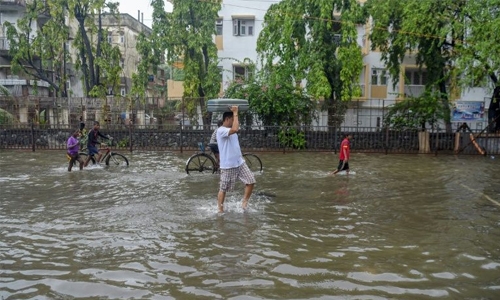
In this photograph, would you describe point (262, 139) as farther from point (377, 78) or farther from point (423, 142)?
point (377, 78)

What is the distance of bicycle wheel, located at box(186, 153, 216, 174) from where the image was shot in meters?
13.1

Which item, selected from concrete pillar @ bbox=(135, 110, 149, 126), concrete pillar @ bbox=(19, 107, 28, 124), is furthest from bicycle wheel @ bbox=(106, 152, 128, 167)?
concrete pillar @ bbox=(19, 107, 28, 124)

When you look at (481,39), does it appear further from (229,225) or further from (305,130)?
(229,225)

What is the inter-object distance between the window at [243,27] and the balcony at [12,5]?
16827 mm

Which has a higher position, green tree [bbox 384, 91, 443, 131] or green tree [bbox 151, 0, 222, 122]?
green tree [bbox 151, 0, 222, 122]

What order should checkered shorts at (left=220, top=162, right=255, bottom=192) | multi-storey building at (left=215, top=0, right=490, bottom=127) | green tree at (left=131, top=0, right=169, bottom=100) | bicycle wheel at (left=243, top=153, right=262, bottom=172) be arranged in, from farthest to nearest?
1. multi-storey building at (left=215, top=0, right=490, bottom=127)
2. green tree at (left=131, top=0, right=169, bottom=100)
3. bicycle wheel at (left=243, top=153, right=262, bottom=172)
4. checkered shorts at (left=220, top=162, right=255, bottom=192)

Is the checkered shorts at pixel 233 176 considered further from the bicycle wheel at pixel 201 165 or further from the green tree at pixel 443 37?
the green tree at pixel 443 37

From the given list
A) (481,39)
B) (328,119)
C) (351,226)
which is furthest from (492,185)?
(328,119)

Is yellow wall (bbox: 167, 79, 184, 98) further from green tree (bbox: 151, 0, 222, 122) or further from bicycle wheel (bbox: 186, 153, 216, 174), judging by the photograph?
bicycle wheel (bbox: 186, 153, 216, 174)

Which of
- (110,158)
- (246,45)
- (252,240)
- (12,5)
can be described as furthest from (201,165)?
(12,5)

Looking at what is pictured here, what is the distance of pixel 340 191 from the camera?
34.6 feet

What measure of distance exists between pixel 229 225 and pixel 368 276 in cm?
272

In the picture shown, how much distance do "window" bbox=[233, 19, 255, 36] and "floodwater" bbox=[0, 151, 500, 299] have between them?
21271 mm

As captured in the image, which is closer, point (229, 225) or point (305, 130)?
point (229, 225)
